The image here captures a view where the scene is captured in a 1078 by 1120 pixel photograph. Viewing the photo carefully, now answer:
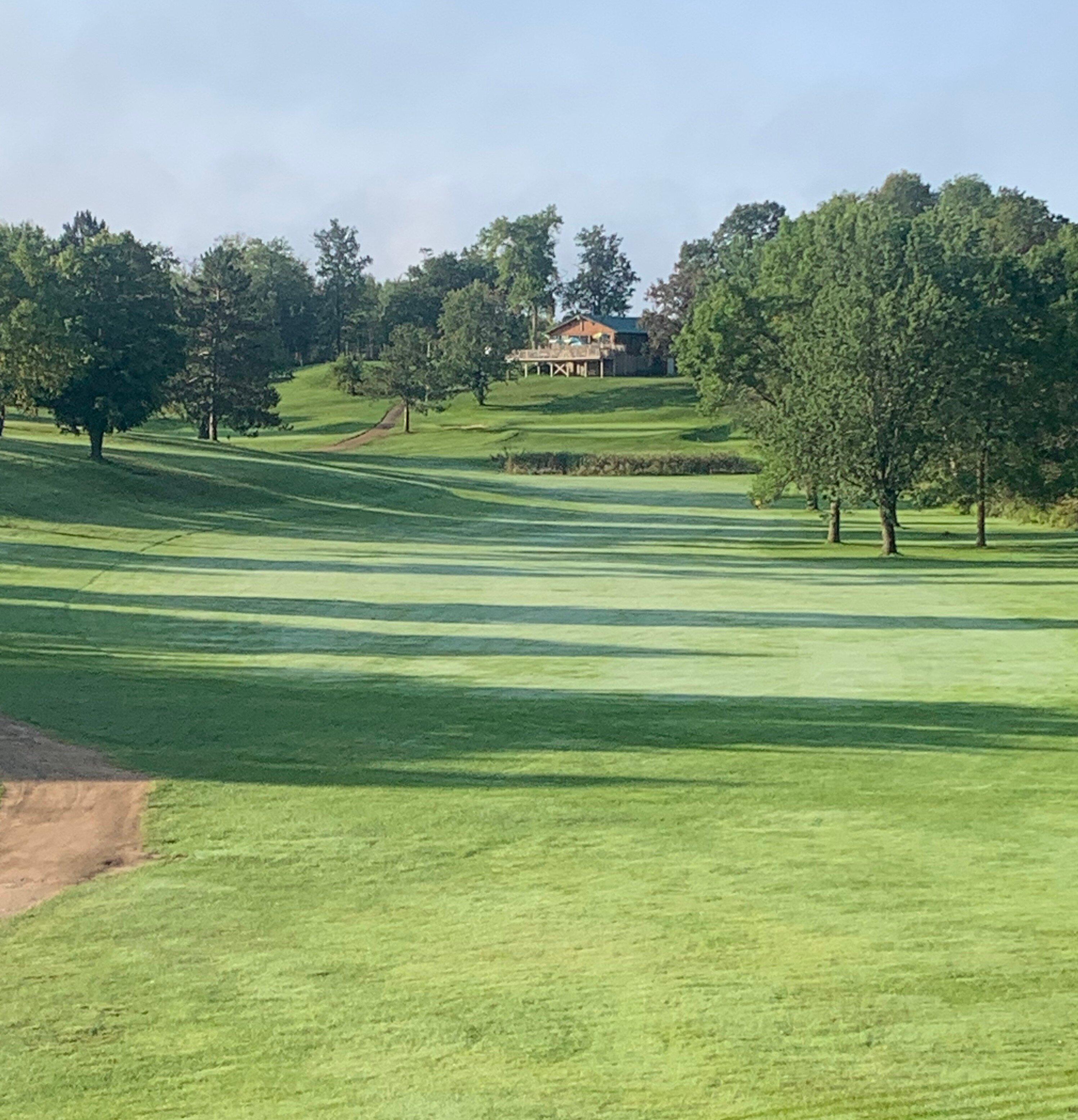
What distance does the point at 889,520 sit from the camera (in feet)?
164

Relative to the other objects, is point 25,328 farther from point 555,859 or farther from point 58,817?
point 555,859

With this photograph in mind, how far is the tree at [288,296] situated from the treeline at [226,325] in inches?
8.3

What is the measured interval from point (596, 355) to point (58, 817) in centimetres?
14765

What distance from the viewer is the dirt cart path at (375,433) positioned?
365 ft

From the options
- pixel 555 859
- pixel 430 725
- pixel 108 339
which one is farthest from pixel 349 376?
pixel 555 859

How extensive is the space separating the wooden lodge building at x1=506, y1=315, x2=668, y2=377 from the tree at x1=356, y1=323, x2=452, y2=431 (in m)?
28.3

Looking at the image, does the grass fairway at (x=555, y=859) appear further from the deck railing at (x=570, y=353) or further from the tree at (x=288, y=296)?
the tree at (x=288, y=296)

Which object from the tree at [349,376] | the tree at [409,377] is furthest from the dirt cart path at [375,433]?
the tree at [349,376]

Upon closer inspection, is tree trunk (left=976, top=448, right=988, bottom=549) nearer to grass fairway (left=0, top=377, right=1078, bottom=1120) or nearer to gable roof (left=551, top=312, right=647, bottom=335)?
grass fairway (left=0, top=377, right=1078, bottom=1120)

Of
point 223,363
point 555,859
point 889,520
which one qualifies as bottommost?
point 555,859

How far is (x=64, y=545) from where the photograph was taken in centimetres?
4419

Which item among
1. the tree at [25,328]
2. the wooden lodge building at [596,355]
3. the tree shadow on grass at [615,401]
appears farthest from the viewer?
the wooden lodge building at [596,355]

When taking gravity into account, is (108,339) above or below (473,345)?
below

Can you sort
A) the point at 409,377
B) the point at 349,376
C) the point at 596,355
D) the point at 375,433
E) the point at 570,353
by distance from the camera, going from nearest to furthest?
the point at 375,433 → the point at 409,377 → the point at 349,376 → the point at 596,355 → the point at 570,353
